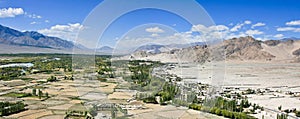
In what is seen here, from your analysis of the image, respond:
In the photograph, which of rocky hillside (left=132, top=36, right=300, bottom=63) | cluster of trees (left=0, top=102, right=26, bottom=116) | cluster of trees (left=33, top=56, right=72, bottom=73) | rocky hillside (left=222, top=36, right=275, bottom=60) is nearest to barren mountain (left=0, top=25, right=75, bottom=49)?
rocky hillside (left=222, top=36, right=275, bottom=60)

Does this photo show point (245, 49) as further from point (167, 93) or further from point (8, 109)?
point (8, 109)

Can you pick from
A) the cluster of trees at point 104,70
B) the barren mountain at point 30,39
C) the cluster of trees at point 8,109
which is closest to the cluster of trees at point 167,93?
the cluster of trees at point 8,109

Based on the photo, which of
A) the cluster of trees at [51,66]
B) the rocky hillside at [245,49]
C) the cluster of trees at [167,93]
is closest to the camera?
the cluster of trees at [167,93]

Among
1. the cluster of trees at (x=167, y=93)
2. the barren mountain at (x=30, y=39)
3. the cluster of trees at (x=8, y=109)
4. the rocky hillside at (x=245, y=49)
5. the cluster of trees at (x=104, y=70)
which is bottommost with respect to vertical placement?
the cluster of trees at (x=8, y=109)

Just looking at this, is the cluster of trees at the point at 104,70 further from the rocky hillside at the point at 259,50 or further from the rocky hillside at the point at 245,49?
the rocky hillside at the point at 245,49

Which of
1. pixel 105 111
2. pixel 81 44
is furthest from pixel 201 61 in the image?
pixel 81 44

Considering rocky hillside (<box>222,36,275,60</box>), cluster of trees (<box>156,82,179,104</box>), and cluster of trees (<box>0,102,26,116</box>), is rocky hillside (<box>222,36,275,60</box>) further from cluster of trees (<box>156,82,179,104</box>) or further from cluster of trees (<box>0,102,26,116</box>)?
cluster of trees (<box>0,102,26,116</box>)

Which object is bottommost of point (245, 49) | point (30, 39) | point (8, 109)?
point (8, 109)

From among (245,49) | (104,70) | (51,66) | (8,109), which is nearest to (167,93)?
(8,109)

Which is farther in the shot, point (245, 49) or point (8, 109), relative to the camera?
point (245, 49)

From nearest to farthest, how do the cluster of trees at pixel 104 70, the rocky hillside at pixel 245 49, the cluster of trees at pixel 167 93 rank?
the cluster of trees at pixel 167 93, the cluster of trees at pixel 104 70, the rocky hillside at pixel 245 49

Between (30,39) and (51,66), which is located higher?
(30,39)

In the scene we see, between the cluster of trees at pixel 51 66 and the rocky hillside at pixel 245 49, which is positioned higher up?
the rocky hillside at pixel 245 49
